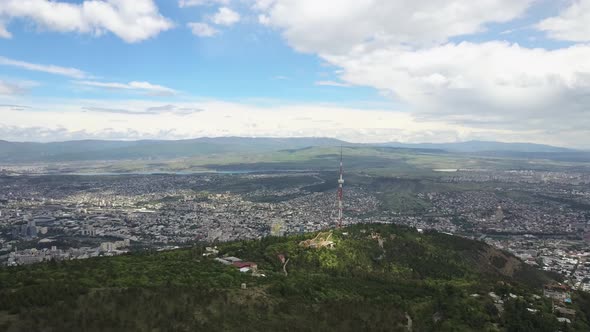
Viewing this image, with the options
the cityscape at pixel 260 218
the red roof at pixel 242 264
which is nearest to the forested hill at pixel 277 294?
the red roof at pixel 242 264

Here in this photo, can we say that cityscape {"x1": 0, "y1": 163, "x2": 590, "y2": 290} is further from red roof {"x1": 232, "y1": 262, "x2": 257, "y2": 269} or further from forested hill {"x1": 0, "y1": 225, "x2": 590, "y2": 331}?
red roof {"x1": 232, "y1": 262, "x2": 257, "y2": 269}

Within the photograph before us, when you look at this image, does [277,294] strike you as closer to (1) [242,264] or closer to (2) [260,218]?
(1) [242,264]

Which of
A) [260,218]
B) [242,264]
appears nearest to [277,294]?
[242,264]

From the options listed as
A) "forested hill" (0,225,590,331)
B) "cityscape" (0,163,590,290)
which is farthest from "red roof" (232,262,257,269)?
"cityscape" (0,163,590,290)

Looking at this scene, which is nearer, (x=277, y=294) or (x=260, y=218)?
(x=277, y=294)

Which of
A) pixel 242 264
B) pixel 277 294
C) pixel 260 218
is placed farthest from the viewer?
pixel 260 218

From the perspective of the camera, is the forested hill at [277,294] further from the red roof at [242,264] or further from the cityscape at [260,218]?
the cityscape at [260,218]

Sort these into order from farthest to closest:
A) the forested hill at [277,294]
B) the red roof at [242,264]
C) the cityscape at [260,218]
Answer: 1. the cityscape at [260,218]
2. the red roof at [242,264]
3. the forested hill at [277,294]

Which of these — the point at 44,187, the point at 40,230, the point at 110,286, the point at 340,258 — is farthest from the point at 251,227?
the point at 44,187
